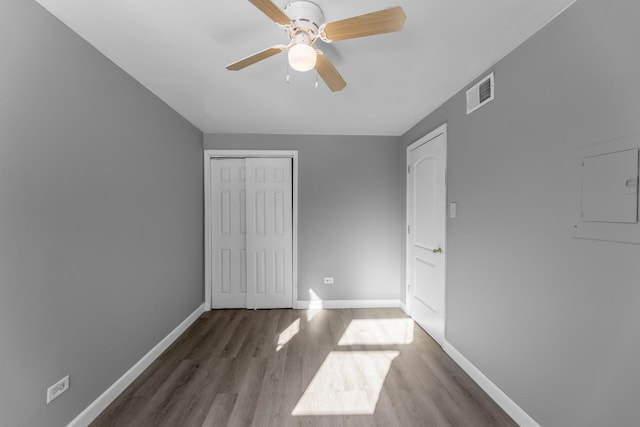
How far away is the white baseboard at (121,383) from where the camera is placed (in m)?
1.76

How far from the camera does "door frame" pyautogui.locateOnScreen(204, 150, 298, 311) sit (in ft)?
12.4

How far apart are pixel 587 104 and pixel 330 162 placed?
2766mm

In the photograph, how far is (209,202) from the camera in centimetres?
381

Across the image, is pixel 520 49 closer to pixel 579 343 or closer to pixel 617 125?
pixel 617 125

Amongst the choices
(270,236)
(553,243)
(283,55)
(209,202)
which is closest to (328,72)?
(283,55)

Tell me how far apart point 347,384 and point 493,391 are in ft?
3.43

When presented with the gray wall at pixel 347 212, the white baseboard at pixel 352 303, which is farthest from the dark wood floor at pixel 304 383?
the gray wall at pixel 347 212

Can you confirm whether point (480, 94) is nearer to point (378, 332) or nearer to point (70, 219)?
point (378, 332)

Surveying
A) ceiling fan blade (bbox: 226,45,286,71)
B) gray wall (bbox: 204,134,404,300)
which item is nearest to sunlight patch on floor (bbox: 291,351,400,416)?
gray wall (bbox: 204,134,404,300)

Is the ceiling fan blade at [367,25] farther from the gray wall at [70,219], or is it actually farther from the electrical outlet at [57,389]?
the electrical outlet at [57,389]

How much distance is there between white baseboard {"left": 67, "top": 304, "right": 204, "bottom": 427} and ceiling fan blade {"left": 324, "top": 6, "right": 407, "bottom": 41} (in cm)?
262

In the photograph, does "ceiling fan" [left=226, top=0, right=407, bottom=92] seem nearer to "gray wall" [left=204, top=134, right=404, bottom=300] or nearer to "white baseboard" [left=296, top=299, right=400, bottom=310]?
"gray wall" [left=204, top=134, right=404, bottom=300]

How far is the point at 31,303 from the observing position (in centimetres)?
145

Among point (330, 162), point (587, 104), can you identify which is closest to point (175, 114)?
point (330, 162)
